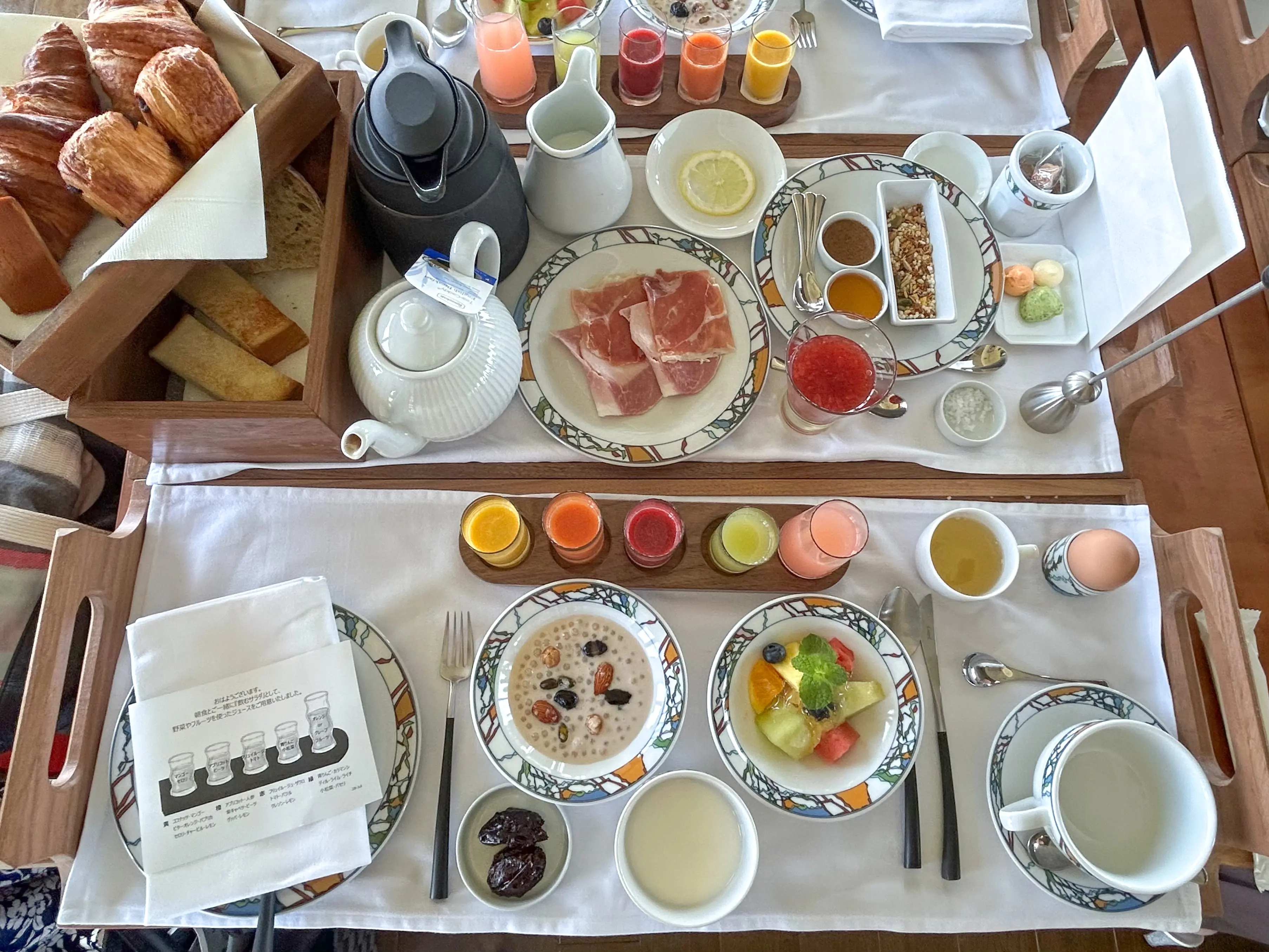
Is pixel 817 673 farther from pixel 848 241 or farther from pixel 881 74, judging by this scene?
pixel 881 74

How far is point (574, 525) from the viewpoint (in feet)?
2.94

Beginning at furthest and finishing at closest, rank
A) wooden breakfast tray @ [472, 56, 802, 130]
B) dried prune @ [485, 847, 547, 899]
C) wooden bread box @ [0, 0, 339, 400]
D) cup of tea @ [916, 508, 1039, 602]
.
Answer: wooden breakfast tray @ [472, 56, 802, 130] → cup of tea @ [916, 508, 1039, 602] → dried prune @ [485, 847, 547, 899] → wooden bread box @ [0, 0, 339, 400]

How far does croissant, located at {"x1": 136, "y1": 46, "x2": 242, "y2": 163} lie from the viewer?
76 cm

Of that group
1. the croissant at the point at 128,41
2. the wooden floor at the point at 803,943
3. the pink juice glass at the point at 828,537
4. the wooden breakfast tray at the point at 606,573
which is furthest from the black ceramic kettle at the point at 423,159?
the wooden floor at the point at 803,943

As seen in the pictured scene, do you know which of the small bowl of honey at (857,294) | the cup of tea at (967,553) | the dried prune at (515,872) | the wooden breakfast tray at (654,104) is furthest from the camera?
the wooden breakfast tray at (654,104)

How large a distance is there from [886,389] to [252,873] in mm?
937

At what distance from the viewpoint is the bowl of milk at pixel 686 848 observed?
761 mm

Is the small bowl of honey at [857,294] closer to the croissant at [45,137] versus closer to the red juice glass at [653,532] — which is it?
the red juice glass at [653,532]

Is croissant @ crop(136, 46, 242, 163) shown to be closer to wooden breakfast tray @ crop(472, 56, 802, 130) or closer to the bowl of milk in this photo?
wooden breakfast tray @ crop(472, 56, 802, 130)

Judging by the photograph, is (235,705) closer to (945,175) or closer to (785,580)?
(785,580)

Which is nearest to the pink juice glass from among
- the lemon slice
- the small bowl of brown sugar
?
the small bowl of brown sugar

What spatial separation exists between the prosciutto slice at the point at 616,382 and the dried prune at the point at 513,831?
20.2 inches

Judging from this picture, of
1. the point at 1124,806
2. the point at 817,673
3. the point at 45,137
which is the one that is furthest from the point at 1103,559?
the point at 45,137

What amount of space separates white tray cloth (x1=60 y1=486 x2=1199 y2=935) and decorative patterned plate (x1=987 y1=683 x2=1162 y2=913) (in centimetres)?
3
